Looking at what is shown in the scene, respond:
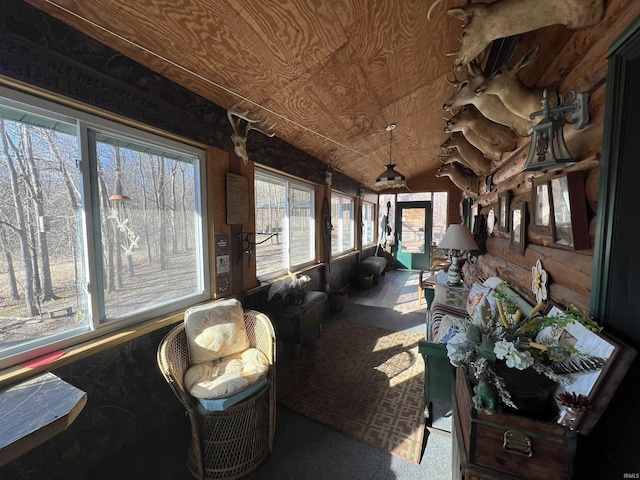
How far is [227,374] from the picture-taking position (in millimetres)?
1609

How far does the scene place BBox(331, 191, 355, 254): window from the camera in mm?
5074

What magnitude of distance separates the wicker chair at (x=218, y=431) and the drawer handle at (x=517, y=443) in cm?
127

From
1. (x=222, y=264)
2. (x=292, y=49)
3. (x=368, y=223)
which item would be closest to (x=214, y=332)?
(x=222, y=264)

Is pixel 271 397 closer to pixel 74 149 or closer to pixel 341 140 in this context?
pixel 74 149

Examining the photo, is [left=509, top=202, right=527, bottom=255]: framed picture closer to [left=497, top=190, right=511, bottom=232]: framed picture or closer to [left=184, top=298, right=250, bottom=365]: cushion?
[left=497, top=190, right=511, bottom=232]: framed picture

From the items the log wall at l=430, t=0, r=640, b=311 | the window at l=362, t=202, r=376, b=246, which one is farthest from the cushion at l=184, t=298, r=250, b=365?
the window at l=362, t=202, r=376, b=246

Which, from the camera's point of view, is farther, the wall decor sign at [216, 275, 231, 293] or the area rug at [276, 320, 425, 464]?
the wall decor sign at [216, 275, 231, 293]

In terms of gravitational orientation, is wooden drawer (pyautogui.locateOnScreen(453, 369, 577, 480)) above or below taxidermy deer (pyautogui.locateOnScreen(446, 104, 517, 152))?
below

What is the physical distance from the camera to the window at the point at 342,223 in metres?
5.07

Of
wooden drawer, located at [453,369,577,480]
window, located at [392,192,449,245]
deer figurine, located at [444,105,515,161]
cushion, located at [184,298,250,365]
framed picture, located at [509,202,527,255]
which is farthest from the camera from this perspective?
window, located at [392,192,449,245]

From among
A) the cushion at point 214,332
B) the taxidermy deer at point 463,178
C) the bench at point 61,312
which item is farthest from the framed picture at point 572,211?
the taxidermy deer at point 463,178

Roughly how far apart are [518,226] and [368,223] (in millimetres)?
5170

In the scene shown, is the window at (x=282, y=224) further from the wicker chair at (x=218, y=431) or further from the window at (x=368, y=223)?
the window at (x=368, y=223)

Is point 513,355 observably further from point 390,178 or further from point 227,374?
point 390,178
